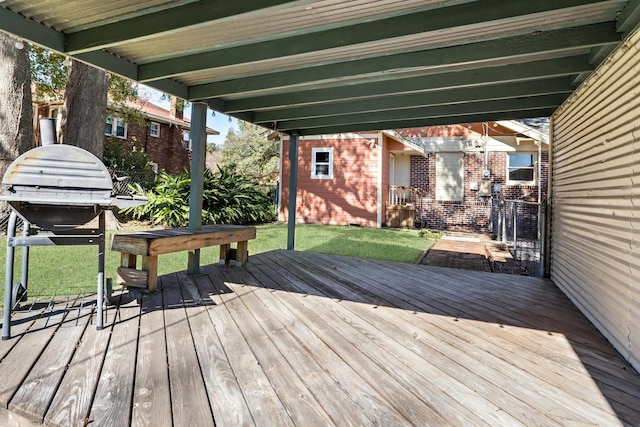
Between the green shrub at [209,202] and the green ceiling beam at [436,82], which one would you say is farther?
the green shrub at [209,202]

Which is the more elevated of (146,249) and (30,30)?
(30,30)

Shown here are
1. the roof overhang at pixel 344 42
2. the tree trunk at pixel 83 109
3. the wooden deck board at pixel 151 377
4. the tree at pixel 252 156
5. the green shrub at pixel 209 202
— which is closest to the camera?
the wooden deck board at pixel 151 377

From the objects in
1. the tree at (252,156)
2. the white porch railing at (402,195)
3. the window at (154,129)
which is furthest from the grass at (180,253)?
the tree at (252,156)

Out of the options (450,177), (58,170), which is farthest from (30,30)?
(450,177)

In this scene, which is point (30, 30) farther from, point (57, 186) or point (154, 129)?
point (154, 129)

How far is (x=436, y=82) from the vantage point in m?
3.41

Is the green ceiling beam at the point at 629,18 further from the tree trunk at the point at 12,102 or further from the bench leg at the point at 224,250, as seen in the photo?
the tree trunk at the point at 12,102

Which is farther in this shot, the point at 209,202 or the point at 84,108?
the point at 209,202

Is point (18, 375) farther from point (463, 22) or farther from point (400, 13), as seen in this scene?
point (463, 22)

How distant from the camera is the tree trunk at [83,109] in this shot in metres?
7.62

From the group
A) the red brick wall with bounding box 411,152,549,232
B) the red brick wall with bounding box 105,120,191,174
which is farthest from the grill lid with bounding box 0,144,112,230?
the red brick wall with bounding box 105,120,191,174

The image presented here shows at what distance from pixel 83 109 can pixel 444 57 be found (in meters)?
8.17

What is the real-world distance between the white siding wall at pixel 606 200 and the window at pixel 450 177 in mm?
8212

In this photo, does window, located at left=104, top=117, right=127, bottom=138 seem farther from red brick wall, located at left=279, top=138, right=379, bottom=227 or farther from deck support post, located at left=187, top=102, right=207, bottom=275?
deck support post, located at left=187, top=102, right=207, bottom=275
